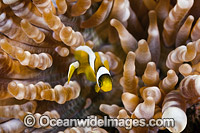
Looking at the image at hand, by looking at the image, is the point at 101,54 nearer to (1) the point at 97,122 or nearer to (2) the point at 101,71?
(2) the point at 101,71

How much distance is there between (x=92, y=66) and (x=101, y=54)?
0.14 meters

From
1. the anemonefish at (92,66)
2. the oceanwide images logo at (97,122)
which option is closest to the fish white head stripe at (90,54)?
the anemonefish at (92,66)

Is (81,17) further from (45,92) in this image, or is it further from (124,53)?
(45,92)

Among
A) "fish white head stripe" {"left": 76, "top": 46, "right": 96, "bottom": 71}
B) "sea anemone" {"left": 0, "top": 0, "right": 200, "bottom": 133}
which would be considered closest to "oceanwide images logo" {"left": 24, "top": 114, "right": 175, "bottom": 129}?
"sea anemone" {"left": 0, "top": 0, "right": 200, "bottom": 133}

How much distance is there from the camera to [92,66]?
1.00m

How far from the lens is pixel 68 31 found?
995 mm

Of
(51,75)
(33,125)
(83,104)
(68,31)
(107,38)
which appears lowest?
(33,125)

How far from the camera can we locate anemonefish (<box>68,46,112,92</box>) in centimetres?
89

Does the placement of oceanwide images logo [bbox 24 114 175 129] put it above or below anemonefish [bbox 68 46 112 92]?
below

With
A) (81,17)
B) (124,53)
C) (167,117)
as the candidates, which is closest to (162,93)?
(167,117)

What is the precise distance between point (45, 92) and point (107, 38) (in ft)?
1.82

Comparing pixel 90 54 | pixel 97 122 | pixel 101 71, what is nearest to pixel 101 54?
pixel 90 54

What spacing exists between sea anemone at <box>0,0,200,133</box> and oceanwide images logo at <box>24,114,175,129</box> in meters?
0.02

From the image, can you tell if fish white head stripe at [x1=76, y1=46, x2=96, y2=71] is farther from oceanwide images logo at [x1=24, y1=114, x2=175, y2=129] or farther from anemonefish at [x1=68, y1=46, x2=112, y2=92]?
oceanwide images logo at [x1=24, y1=114, x2=175, y2=129]
